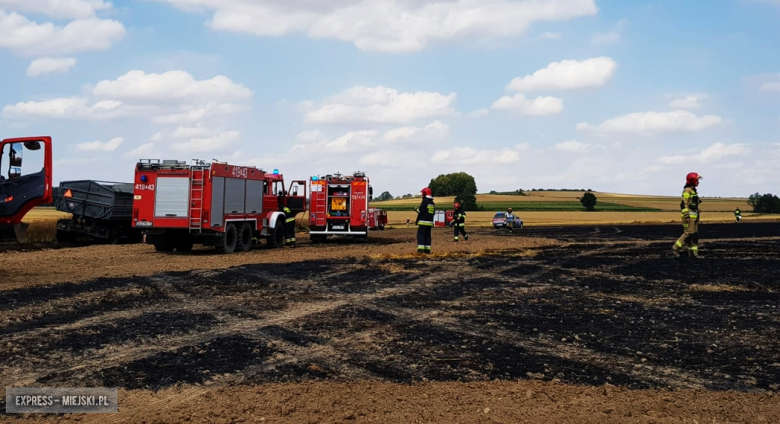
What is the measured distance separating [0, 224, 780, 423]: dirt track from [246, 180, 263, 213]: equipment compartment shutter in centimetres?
725

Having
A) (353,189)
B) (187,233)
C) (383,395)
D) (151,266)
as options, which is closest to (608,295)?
(383,395)

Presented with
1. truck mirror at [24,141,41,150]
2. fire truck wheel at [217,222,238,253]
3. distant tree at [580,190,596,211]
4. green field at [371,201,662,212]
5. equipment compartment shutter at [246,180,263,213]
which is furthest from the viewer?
distant tree at [580,190,596,211]

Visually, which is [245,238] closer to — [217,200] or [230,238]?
[230,238]

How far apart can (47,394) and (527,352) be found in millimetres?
4582

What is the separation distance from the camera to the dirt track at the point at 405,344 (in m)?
5.00

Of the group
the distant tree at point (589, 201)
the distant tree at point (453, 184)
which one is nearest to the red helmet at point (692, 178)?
the distant tree at point (589, 201)

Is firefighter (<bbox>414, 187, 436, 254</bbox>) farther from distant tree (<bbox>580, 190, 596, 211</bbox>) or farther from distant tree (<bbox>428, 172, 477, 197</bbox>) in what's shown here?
distant tree (<bbox>428, 172, 477, 197</bbox>)

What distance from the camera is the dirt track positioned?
500 centimetres

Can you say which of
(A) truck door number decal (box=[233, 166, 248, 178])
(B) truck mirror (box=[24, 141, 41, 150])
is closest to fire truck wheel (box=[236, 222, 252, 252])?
(A) truck door number decal (box=[233, 166, 248, 178])

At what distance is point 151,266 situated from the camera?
15.7 metres

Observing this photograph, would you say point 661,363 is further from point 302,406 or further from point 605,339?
point 302,406

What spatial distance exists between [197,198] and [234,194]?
173cm

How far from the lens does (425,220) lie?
18.2 meters

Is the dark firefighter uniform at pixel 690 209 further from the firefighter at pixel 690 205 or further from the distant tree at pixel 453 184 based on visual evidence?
the distant tree at pixel 453 184
